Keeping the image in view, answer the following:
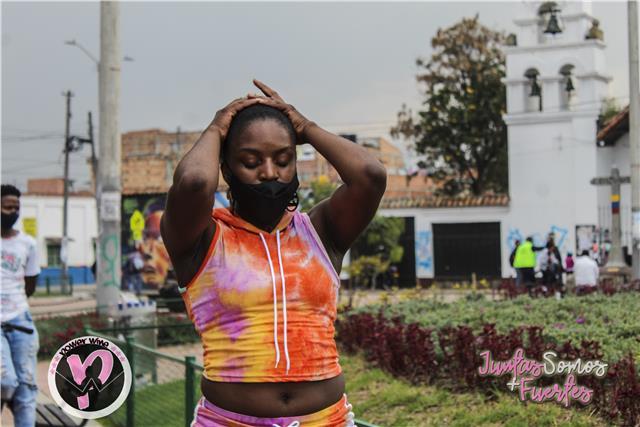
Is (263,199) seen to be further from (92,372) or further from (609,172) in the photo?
(609,172)

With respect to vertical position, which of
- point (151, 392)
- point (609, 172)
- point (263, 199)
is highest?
point (609, 172)

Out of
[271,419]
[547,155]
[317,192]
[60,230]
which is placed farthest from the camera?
[60,230]

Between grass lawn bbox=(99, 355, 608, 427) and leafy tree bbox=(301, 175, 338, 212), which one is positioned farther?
leafy tree bbox=(301, 175, 338, 212)

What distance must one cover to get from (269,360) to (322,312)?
226mm

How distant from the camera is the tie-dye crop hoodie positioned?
2.66 metres

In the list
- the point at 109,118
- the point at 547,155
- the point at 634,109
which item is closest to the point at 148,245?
the point at 547,155

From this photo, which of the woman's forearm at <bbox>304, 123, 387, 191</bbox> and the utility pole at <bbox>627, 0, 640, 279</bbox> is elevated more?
the utility pole at <bbox>627, 0, 640, 279</bbox>

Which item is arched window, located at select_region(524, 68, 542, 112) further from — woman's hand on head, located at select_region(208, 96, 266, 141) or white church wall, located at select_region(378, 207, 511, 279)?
woman's hand on head, located at select_region(208, 96, 266, 141)

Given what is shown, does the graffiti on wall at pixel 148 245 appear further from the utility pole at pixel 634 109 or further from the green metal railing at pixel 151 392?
the green metal railing at pixel 151 392

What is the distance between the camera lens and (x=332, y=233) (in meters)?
2.91

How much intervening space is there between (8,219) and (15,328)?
29.7 inches

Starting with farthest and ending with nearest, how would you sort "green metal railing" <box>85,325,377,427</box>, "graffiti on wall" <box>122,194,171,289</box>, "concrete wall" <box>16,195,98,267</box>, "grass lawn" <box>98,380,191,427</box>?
"concrete wall" <box>16,195,98,267</box>
"graffiti on wall" <box>122,194,171,289</box>
"grass lawn" <box>98,380,191,427</box>
"green metal railing" <box>85,325,377,427</box>

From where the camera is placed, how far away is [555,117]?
28.4 m

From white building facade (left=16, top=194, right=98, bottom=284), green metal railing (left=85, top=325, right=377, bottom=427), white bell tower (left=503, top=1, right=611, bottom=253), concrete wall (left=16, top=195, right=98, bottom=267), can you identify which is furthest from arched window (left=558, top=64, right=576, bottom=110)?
concrete wall (left=16, top=195, right=98, bottom=267)
